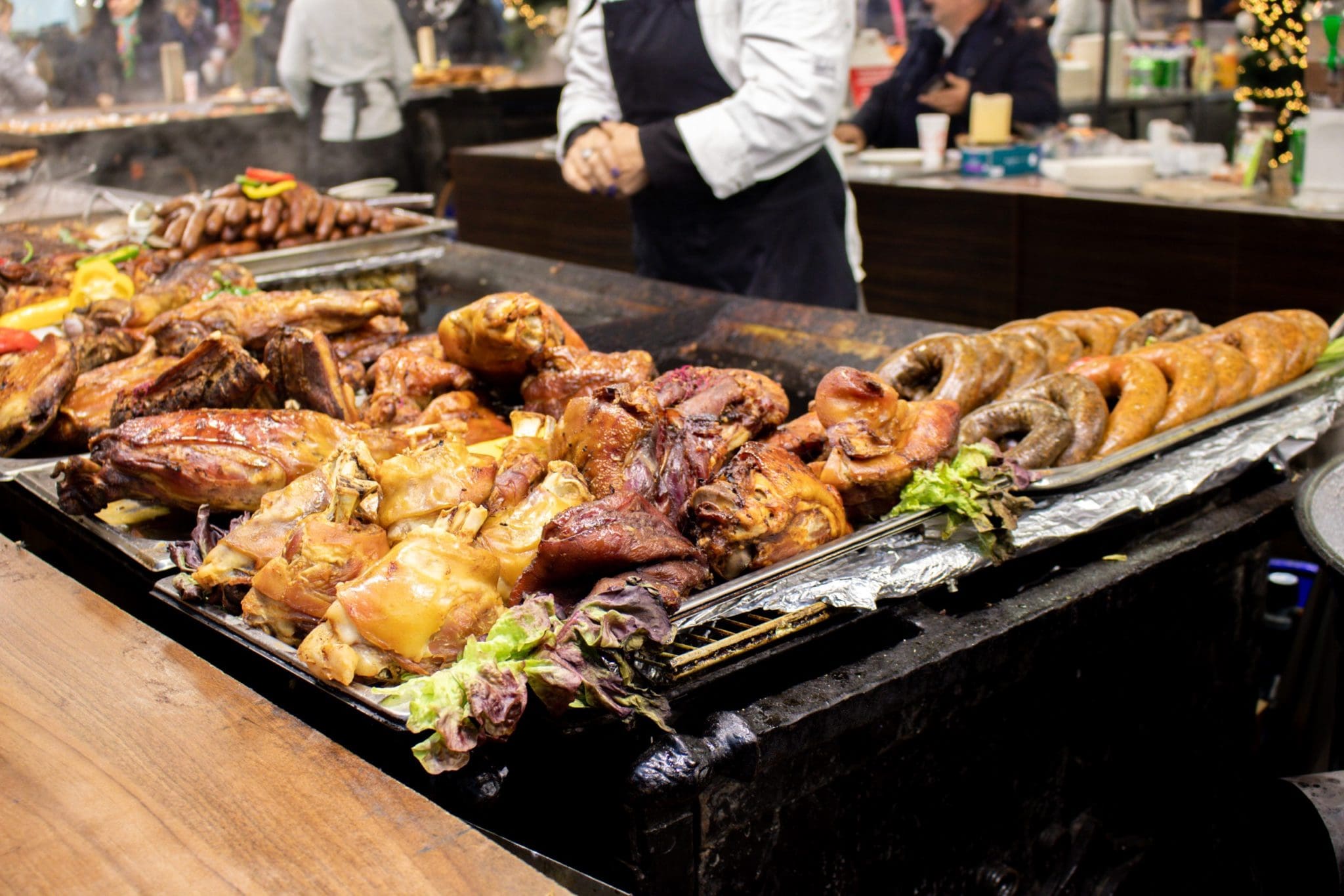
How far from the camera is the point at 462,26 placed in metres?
15.5

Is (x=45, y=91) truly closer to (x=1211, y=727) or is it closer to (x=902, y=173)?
(x=902, y=173)

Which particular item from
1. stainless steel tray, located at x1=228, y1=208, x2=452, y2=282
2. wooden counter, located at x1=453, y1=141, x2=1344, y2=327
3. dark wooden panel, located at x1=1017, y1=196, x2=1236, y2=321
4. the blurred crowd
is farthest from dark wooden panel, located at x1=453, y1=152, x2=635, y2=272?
the blurred crowd

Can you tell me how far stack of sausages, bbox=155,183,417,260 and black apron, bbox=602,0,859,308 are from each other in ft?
3.45

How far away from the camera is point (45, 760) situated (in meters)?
1.23

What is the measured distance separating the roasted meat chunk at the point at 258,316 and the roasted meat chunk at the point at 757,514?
4.25 feet

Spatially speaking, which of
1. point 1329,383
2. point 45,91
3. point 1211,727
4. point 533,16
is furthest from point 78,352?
point 533,16

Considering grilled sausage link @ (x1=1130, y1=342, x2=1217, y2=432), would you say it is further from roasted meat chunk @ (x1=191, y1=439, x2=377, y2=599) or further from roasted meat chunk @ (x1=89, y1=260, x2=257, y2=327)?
roasted meat chunk @ (x1=89, y1=260, x2=257, y2=327)

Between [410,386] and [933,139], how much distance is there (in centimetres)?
496

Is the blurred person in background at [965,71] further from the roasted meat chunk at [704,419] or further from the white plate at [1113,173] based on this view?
the roasted meat chunk at [704,419]

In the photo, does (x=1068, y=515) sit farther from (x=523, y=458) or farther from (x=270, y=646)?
(x=270, y=646)

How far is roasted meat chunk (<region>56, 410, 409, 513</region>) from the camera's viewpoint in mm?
Result: 1761

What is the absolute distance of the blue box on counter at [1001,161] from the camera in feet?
19.9

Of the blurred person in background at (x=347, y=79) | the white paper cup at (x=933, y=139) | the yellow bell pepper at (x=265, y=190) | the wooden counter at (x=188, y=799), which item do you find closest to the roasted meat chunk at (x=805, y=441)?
the wooden counter at (x=188, y=799)

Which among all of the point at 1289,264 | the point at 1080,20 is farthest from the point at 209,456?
the point at 1080,20
